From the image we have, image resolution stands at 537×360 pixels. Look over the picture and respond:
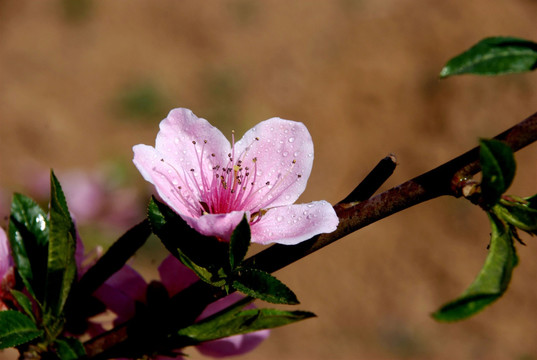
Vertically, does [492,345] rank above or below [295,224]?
below

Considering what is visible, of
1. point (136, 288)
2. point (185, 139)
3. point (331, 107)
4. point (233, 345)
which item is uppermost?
point (331, 107)

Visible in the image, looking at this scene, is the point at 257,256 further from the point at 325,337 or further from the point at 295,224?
the point at 325,337

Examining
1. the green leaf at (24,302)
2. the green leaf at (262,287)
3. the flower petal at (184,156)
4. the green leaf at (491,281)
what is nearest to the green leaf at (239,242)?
the green leaf at (262,287)

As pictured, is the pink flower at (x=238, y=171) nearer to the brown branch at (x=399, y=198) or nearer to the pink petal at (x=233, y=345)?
the brown branch at (x=399, y=198)

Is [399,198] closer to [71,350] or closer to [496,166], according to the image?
[496,166]

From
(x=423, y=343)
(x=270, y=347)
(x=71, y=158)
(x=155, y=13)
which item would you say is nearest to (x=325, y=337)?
(x=270, y=347)

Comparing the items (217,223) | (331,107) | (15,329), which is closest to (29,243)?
(15,329)
